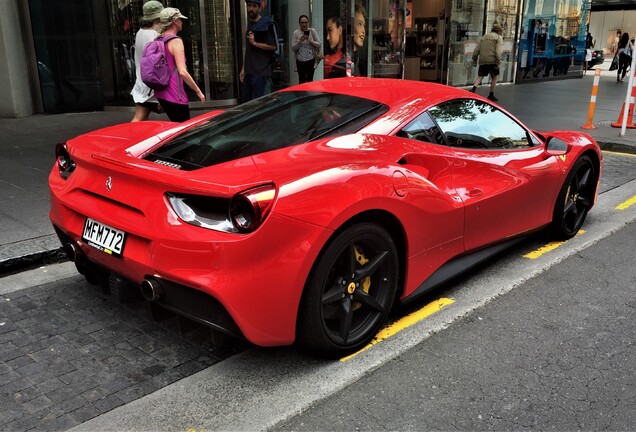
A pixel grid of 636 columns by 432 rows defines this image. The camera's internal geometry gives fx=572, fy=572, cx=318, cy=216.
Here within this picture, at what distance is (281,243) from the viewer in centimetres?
258

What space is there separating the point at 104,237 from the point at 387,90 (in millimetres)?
1994

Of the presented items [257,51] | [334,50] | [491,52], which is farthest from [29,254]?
[491,52]

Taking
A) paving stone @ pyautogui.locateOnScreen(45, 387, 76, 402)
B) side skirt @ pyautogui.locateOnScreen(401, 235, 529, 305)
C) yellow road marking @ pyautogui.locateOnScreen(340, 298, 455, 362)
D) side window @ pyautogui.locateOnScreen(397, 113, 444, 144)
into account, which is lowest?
yellow road marking @ pyautogui.locateOnScreen(340, 298, 455, 362)

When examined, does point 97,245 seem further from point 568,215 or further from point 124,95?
point 124,95

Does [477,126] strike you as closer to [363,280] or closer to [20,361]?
[363,280]

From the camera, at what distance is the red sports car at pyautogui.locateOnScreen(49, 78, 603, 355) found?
258 cm

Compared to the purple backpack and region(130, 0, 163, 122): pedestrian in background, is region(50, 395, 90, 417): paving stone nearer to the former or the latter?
the purple backpack

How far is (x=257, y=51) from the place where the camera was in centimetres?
823

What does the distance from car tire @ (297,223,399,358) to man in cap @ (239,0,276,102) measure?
5762 millimetres

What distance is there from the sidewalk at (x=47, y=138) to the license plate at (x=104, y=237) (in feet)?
5.08

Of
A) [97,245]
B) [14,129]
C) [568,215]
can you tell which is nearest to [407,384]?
[97,245]

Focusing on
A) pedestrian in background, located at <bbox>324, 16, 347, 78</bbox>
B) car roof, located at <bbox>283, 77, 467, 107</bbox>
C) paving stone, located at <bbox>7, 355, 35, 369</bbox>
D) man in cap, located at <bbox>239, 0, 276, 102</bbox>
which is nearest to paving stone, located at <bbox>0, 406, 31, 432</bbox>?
paving stone, located at <bbox>7, 355, 35, 369</bbox>

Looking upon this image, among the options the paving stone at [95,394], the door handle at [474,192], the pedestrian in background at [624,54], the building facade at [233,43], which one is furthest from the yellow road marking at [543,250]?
the pedestrian in background at [624,54]

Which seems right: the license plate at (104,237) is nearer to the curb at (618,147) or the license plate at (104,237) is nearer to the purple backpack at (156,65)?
the purple backpack at (156,65)
